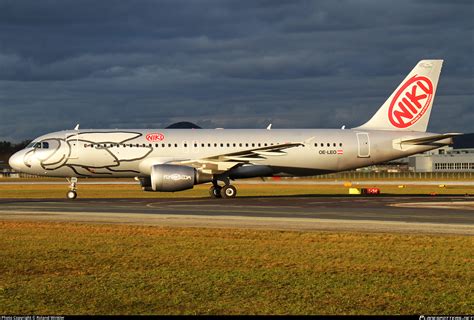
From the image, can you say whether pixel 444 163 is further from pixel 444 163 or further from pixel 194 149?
pixel 194 149

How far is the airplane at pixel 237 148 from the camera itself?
4834 cm

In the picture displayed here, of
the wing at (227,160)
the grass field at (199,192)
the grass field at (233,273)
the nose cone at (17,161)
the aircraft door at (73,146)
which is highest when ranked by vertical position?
the aircraft door at (73,146)

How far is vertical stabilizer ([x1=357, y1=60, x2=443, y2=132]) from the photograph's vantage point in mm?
51312

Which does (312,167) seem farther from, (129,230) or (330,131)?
(129,230)

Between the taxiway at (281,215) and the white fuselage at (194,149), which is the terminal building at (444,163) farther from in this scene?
the taxiway at (281,215)

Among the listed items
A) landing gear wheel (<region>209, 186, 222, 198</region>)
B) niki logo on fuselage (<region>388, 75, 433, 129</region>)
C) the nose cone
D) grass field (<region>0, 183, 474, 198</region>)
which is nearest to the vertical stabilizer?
niki logo on fuselage (<region>388, 75, 433, 129</region>)

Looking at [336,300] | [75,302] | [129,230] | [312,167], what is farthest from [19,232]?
[312,167]

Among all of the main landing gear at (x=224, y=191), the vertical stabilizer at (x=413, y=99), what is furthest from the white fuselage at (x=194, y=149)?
the main landing gear at (x=224, y=191)

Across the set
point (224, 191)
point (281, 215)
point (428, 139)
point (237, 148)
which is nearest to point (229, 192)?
point (224, 191)

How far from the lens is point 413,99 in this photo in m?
51.3

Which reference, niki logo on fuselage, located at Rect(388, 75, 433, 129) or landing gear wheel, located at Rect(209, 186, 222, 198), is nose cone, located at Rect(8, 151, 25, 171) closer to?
landing gear wheel, located at Rect(209, 186, 222, 198)

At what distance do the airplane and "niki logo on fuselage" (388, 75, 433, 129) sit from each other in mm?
72

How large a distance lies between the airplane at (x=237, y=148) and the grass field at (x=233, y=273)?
965 inches

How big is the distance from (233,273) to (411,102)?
38659 millimetres
